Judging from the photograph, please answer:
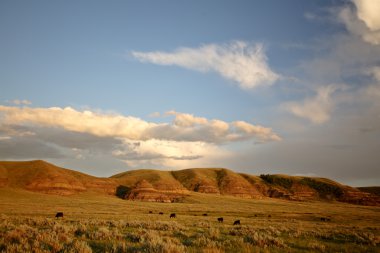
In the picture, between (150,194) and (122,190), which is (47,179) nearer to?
(122,190)

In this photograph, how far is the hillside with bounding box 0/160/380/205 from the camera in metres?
119

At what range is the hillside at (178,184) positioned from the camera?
119131 millimetres

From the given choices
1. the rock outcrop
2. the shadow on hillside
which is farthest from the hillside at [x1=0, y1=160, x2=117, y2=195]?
the rock outcrop

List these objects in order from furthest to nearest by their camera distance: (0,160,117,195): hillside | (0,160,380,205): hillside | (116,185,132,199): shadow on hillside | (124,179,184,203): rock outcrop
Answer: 1. (116,185,132,199): shadow on hillside
2. (0,160,380,205): hillside
3. (0,160,117,195): hillside
4. (124,179,184,203): rock outcrop

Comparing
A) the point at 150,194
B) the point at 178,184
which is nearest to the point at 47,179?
the point at 150,194

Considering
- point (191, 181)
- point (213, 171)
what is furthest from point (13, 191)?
point (213, 171)

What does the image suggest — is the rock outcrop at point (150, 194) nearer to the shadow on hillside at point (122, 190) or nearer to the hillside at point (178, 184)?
the hillside at point (178, 184)

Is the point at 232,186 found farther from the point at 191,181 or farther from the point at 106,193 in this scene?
the point at 106,193

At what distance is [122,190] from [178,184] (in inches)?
966

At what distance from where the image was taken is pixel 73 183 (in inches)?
4892

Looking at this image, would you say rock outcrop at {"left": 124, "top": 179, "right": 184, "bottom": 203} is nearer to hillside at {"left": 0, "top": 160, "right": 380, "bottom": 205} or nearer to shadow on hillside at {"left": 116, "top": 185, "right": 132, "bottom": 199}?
hillside at {"left": 0, "top": 160, "right": 380, "bottom": 205}

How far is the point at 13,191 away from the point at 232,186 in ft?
304

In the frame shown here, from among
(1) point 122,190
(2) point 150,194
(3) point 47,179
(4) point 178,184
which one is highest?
(3) point 47,179

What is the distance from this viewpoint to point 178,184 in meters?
136
